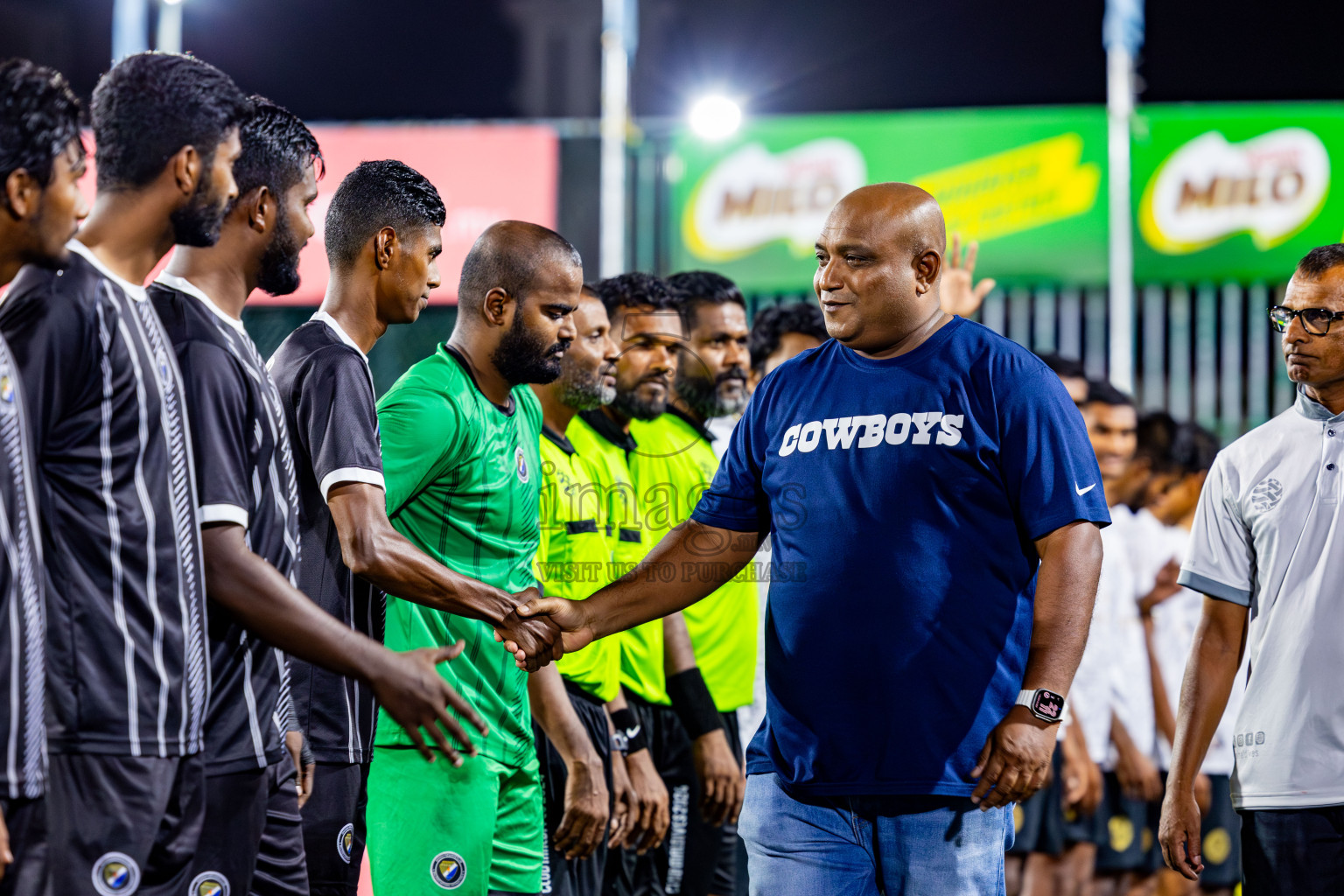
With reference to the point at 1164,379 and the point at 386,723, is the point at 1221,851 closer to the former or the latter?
the point at 1164,379

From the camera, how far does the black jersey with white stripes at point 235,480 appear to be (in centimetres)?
235

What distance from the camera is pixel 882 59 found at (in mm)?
12242

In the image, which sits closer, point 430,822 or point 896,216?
point 896,216

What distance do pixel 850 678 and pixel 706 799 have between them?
1.89 metres

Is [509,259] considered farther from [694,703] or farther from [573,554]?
[694,703]

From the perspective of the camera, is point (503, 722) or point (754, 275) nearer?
point (503, 722)

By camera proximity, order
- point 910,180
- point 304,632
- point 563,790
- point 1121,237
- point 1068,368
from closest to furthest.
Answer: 1. point 304,632
2. point 563,790
3. point 1068,368
4. point 1121,237
5. point 910,180

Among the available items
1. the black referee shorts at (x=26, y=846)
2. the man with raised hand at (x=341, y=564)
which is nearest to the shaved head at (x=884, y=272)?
the man with raised hand at (x=341, y=564)

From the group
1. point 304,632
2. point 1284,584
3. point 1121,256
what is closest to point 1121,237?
point 1121,256

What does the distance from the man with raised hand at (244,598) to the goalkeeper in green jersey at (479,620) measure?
57 centimetres

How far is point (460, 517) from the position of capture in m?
3.35

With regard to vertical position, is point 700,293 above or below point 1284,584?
above

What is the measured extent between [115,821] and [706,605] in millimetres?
2993

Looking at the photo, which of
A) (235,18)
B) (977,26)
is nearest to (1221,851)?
(977,26)
